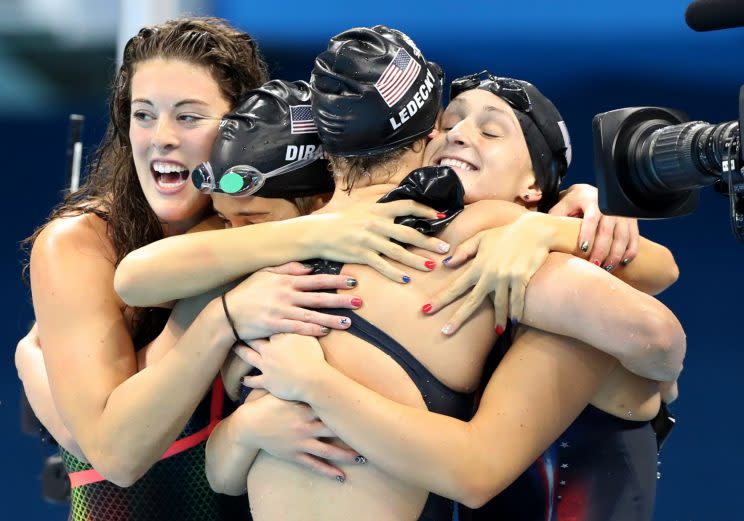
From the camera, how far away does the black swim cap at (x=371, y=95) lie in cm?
217

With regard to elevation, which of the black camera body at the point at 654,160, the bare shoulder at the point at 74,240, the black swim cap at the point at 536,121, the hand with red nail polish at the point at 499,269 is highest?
the black camera body at the point at 654,160

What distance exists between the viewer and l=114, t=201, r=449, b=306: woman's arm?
2.07 m

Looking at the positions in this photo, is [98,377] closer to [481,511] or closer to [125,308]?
[125,308]

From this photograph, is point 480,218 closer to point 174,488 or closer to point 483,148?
point 483,148

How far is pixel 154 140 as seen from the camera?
2.56 metres

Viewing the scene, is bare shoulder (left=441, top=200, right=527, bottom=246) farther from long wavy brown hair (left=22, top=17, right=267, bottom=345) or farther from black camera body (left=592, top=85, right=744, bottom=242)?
long wavy brown hair (left=22, top=17, right=267, bottom=345)

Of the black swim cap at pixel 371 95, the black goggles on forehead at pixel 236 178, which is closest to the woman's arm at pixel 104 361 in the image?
the black goggles on forehead at pixel 236 178

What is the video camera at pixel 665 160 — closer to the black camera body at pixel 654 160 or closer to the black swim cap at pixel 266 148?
the black camera body at pixel 654 160

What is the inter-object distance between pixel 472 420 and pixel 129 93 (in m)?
1.38

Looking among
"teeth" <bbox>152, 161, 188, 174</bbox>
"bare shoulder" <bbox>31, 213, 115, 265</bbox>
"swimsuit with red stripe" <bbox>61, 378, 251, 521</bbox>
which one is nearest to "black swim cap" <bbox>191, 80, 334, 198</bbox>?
"teeth" <bbox>152, 161, 188, 174</bbox>

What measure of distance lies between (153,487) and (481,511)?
2.90ft

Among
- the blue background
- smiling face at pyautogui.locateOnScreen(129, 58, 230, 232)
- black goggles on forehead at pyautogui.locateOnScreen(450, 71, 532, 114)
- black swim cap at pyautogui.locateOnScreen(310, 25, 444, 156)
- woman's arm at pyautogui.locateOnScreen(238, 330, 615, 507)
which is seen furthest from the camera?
the blue background

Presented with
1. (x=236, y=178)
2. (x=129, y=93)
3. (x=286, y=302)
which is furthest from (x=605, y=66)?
(x=286, y=302)

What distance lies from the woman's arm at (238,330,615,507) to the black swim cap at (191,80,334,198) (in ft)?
1.83
